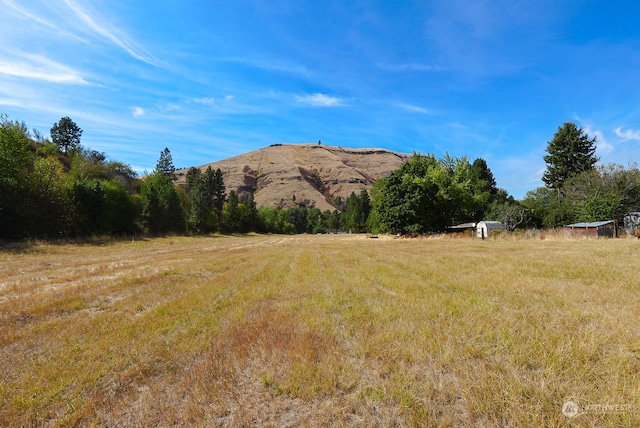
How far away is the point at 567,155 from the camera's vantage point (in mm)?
72375

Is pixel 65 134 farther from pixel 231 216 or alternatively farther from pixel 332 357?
pixel 332 357

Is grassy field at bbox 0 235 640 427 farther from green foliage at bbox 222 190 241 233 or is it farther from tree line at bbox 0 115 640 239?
green foliage at bbox 222 190 241 233

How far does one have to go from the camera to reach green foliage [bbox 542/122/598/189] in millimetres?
70438

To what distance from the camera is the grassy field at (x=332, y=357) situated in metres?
3.32

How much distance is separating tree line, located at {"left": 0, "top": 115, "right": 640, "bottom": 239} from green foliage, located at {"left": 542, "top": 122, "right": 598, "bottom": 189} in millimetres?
202

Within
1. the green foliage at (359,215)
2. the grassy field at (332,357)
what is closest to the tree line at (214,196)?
the grassy field at (332,357)

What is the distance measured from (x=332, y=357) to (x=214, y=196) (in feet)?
336

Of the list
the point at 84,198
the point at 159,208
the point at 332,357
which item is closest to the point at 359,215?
the point at 159,208

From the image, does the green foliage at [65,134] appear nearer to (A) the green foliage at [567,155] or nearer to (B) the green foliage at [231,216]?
(B) the green foliage at [231,216]

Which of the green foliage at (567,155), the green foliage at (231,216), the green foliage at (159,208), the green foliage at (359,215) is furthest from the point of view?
the green foliage at (359,215)

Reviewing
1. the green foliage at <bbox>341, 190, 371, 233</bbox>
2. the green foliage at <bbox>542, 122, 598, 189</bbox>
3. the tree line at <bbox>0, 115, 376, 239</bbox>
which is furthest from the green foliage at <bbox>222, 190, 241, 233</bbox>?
the green foliage at <bbox>542, 122, 598, 189</bbox>

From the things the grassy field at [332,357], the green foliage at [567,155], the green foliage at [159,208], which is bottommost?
the grassy field at [332,357]

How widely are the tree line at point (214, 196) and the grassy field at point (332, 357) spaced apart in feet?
111

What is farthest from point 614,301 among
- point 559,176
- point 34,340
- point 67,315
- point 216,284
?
point 559,176
